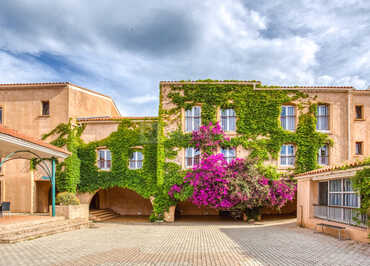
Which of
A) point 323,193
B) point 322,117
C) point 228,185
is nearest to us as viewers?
point 323,193

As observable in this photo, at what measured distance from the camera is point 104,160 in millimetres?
20891

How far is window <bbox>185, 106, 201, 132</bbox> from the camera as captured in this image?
19625mm

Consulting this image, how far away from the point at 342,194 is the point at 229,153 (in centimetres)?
793

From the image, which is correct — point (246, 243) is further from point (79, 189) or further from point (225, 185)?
point (79, 189)

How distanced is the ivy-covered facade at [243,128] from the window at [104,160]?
165 cm

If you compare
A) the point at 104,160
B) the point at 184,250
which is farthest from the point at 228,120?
the point at 184,250

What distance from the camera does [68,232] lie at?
13133 mm

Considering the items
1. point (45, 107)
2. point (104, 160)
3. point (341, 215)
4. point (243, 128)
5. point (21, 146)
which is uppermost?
point (45, 107)

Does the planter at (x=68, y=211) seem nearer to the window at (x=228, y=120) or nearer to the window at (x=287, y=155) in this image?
the window at (x=228, y=120)

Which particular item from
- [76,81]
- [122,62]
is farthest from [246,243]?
[76,81]

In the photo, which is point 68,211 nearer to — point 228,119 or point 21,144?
point 21,144

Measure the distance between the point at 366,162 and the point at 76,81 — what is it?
2005 cm

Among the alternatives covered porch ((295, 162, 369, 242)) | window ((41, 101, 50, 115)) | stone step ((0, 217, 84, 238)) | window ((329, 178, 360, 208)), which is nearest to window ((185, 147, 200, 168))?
covered porch ((295, 162, 369, 242))

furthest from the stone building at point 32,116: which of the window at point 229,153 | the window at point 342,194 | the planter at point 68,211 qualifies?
the window at point 342,194
